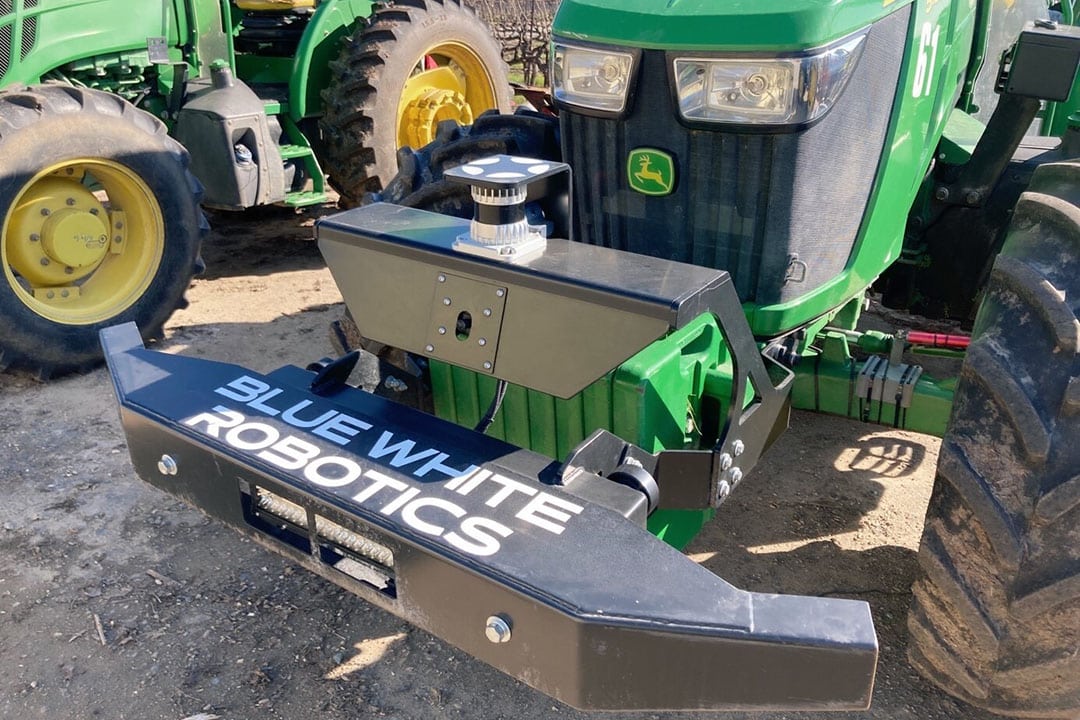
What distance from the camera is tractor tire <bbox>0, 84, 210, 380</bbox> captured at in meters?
4.11

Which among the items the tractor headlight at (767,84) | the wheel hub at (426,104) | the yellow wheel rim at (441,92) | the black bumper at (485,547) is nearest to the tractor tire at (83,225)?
the yellow wheel rim at (441,92)

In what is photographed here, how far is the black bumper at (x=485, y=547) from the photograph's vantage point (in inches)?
60.7

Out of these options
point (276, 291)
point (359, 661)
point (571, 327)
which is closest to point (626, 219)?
point (571, 327)

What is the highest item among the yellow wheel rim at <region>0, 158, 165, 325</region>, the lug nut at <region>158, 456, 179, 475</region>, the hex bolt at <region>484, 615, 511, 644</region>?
the lug nut at <region>158, 456, 179, 475</region>

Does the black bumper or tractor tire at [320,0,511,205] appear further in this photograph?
tractor tire at [320,0,511,205]

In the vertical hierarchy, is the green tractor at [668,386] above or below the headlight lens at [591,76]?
below

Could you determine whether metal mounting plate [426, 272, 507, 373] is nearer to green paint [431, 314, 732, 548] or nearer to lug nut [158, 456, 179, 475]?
green paint [431, 314, 732, 548]

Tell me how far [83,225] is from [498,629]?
3.51 metres

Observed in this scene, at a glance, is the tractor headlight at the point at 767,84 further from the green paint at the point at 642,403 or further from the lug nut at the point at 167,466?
the lug nut at the point at 167,466

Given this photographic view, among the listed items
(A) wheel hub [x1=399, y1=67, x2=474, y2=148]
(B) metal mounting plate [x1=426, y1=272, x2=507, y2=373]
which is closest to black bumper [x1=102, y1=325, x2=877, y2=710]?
(B) metal mounting plate [x1=426, y1=272, x2=507, y2=373]

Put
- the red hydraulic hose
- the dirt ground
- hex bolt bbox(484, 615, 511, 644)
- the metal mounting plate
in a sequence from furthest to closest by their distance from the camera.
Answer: the red hydraulic hose, the dirt ground, the metal mounting plate, hex bolt bbox(484, 615, 511, 644)

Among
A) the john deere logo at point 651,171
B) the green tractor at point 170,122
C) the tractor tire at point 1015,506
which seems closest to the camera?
the tractor tire at point 1015,506

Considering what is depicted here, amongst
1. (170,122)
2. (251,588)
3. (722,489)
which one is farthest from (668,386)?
(170,122)

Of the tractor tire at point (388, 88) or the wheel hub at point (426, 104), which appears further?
the wheel hub at point (426, 104)
